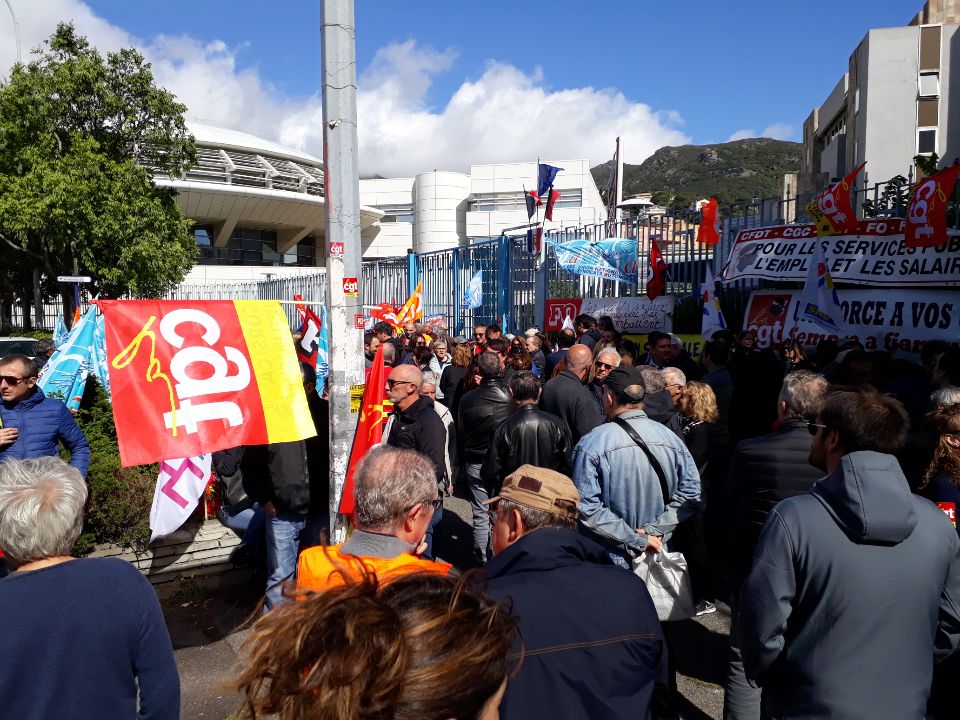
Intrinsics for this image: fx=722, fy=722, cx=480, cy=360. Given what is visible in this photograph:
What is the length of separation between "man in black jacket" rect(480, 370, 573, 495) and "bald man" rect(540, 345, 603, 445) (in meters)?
0.58

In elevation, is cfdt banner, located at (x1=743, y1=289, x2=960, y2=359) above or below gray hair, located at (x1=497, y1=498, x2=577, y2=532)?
above

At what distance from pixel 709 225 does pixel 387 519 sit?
8209mm

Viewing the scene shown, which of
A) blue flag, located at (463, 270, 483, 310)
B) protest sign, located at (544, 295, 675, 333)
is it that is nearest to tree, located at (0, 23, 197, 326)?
blue flag, located at (463, 270, 483, 310)

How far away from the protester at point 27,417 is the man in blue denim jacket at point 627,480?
303cm

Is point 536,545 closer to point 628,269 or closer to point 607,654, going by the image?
point 607,654

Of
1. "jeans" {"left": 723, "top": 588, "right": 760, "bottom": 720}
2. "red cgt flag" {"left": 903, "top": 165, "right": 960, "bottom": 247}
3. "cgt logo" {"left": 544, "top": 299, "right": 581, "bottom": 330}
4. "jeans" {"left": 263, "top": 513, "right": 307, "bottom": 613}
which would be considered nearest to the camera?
"jeans" {"left": 723, "top": 588, "right": 760, "bottom": 720}

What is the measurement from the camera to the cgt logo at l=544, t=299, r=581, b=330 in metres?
12.3

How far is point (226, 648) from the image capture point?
4531 mm

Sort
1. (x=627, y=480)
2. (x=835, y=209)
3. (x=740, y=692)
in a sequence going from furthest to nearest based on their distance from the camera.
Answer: (x=835, y=209) < (x=627, y=480) < (x=740, y=692)

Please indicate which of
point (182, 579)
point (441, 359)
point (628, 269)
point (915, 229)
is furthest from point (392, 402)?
point (628, 269)

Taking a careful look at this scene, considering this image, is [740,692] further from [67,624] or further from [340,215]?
[340,215]

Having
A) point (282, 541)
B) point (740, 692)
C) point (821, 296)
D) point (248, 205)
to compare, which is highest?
point (248, 205)

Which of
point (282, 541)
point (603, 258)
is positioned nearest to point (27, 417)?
point (282, 541)

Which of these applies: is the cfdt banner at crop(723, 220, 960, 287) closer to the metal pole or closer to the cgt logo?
the cgt logo
